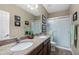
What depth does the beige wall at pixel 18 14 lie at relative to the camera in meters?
1.55

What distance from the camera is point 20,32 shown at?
66.0 inches

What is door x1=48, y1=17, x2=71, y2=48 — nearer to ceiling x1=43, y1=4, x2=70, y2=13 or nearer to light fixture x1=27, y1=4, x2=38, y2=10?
ceiling x1=43, y1=4, x2=70, y2=13

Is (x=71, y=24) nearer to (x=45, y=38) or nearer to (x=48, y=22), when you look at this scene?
(x=48, y=22)

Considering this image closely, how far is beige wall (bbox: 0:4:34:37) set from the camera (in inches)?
61.2

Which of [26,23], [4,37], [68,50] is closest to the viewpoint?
[4,37]

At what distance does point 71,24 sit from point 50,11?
410 millimetres

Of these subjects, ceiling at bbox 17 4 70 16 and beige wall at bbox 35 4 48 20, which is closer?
ceiling at bbox 17 4 70 16

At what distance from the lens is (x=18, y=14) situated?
1.65 metres

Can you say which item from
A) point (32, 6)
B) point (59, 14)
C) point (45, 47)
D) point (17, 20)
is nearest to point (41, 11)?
point (32, 6)

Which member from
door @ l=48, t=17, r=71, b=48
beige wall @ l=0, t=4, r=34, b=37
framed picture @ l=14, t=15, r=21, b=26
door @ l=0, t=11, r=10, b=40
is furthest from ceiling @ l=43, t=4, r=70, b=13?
door @ l=0, t=11, r=10, b=40

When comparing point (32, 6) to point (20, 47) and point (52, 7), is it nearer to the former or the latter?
point (52, 7)

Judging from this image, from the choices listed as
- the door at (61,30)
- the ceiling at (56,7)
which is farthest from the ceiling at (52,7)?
the door at (61,30)
